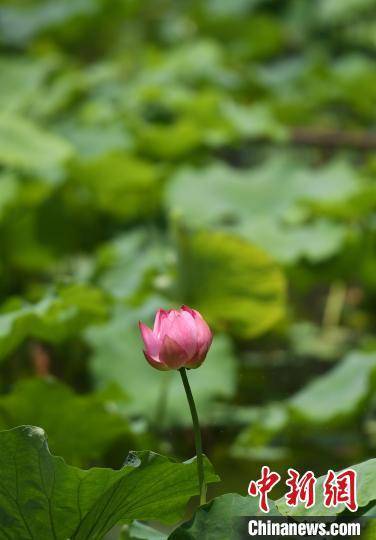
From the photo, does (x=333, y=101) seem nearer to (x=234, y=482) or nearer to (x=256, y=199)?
(x=256, y=199)

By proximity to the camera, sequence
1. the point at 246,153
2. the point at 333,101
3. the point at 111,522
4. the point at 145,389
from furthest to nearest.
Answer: the point at 333,101
the point at 246,153
the point at 145,389
the point at 111,522

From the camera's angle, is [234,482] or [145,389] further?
[145,389]

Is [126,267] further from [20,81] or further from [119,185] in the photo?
[20,81]

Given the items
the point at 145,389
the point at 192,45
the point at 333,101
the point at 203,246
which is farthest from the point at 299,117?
the point at 145,389

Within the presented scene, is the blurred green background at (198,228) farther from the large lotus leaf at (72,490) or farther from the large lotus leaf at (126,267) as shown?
the large lotus leaf at (72,490)

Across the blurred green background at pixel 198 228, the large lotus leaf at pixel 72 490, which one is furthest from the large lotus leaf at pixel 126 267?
the large lotus leaf at pixel 72 490

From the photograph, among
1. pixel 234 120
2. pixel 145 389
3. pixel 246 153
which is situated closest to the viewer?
pixel 145 389

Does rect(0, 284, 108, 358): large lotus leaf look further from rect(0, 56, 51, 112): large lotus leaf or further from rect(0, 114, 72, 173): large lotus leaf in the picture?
rect(0, 56, 51, 112): large lotus leaf
